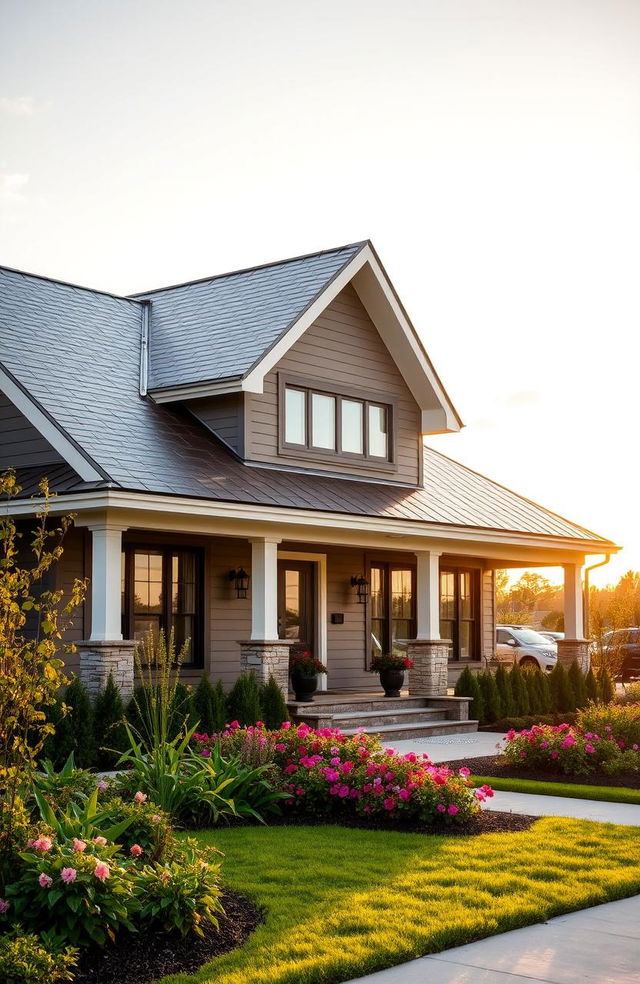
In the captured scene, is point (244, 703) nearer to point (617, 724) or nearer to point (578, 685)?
point (617, 724)

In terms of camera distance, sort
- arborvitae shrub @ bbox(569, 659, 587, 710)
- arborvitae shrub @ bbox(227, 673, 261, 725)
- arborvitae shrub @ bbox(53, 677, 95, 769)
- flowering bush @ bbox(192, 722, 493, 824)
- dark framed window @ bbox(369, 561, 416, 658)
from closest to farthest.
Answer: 1. flowering bush @ bbox(192, 722, 493, 824)
2. arborvitae shrub @ bbox(53, 677, 95, 769)
3. arborvitae shrub @ bbox(227, 673, 261, 725)
4. arborvitae shrub @ bbox(569, 659, 587, 710)
5. dark framed window @ bbox(369, 561, 416, 658)

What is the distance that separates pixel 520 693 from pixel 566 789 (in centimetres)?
788

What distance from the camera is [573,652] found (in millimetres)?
22266

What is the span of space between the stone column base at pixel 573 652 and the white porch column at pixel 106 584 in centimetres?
1121

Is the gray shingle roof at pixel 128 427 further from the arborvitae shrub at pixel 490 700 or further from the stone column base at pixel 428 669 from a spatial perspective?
the arborvitae shrub at pixel 490 700

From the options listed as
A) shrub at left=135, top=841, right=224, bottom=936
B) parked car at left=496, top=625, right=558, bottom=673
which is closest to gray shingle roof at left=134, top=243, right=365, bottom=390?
shrub at left=135, top=841, right=224, bottom=936

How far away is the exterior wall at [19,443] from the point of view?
15.8 metres

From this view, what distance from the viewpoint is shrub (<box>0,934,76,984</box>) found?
496 cm

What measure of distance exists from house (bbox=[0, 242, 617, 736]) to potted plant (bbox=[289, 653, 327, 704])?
856 millimetres

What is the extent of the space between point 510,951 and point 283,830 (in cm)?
333

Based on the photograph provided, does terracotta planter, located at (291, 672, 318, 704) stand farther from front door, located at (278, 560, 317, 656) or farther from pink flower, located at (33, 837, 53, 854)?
pink flower, located at (33, 837, 53, 854)

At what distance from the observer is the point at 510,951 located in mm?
5797

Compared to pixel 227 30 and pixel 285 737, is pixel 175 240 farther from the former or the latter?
pixel 285 737

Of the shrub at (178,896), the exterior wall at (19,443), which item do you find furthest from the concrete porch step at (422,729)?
the shrub at (178,896)
